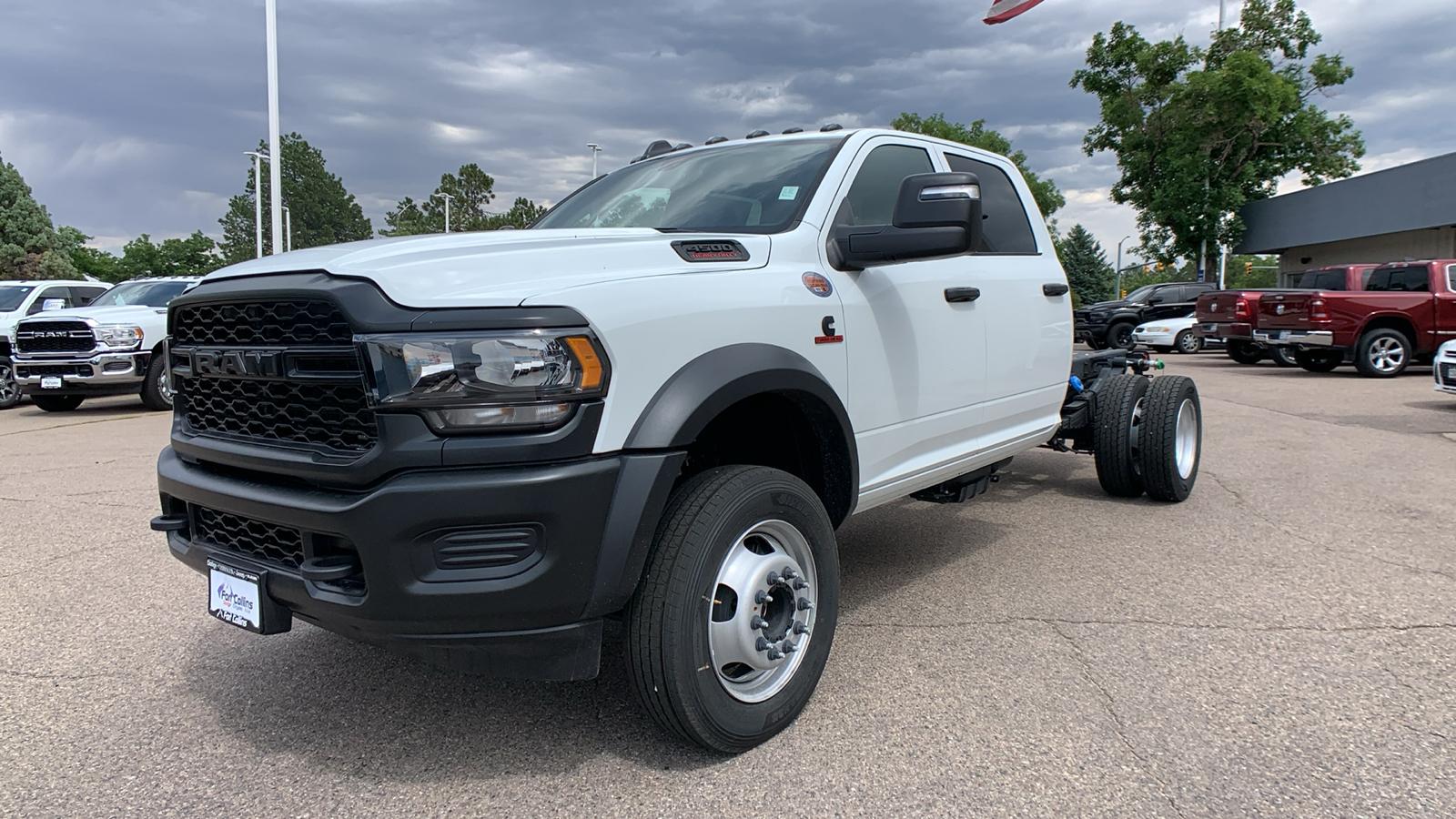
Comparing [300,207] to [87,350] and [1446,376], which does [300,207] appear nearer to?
[87,350]

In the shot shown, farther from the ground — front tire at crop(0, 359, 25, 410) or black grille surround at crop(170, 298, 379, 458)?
black grille surround at crop(170, 298, 379, 458)

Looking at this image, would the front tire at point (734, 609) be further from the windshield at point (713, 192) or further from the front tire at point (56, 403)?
the front tire at point (56, 403)

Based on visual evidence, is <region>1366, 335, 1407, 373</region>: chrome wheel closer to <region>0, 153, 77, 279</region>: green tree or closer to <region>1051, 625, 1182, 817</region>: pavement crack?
<region>1051, 625, 1182, 817</region>: pavement crack


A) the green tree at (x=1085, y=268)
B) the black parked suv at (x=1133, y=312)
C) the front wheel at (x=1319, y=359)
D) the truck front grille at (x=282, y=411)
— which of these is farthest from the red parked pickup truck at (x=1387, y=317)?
the green tree at (x=1085, y=268)

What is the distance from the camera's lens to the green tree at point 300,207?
8144cm

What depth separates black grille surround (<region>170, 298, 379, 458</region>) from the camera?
226cm

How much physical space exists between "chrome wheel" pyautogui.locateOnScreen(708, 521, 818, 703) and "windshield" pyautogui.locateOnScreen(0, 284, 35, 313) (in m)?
16.1

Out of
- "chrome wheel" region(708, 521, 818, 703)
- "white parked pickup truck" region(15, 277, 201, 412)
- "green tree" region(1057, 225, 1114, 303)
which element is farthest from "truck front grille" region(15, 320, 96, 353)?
"green tree" region(1057, 225, 1114, 303)

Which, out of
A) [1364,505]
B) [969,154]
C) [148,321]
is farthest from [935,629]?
[148,321]

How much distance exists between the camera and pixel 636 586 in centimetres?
238

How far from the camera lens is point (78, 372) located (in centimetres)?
1209

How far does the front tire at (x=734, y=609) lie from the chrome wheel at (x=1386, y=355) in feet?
51.0

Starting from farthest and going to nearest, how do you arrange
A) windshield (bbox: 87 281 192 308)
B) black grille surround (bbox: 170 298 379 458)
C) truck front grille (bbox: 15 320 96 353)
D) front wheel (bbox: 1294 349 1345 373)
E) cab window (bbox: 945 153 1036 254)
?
front wheel (bbox: 1294 349 1345 373), windshield (bbox: 87 281 192 308), truck front grille (bbox: 15 320 96 353), cab window (bbox: 945 153 1036 254), black grille surround (bbox: 170 298 379 458)

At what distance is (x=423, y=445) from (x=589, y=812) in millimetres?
1027
